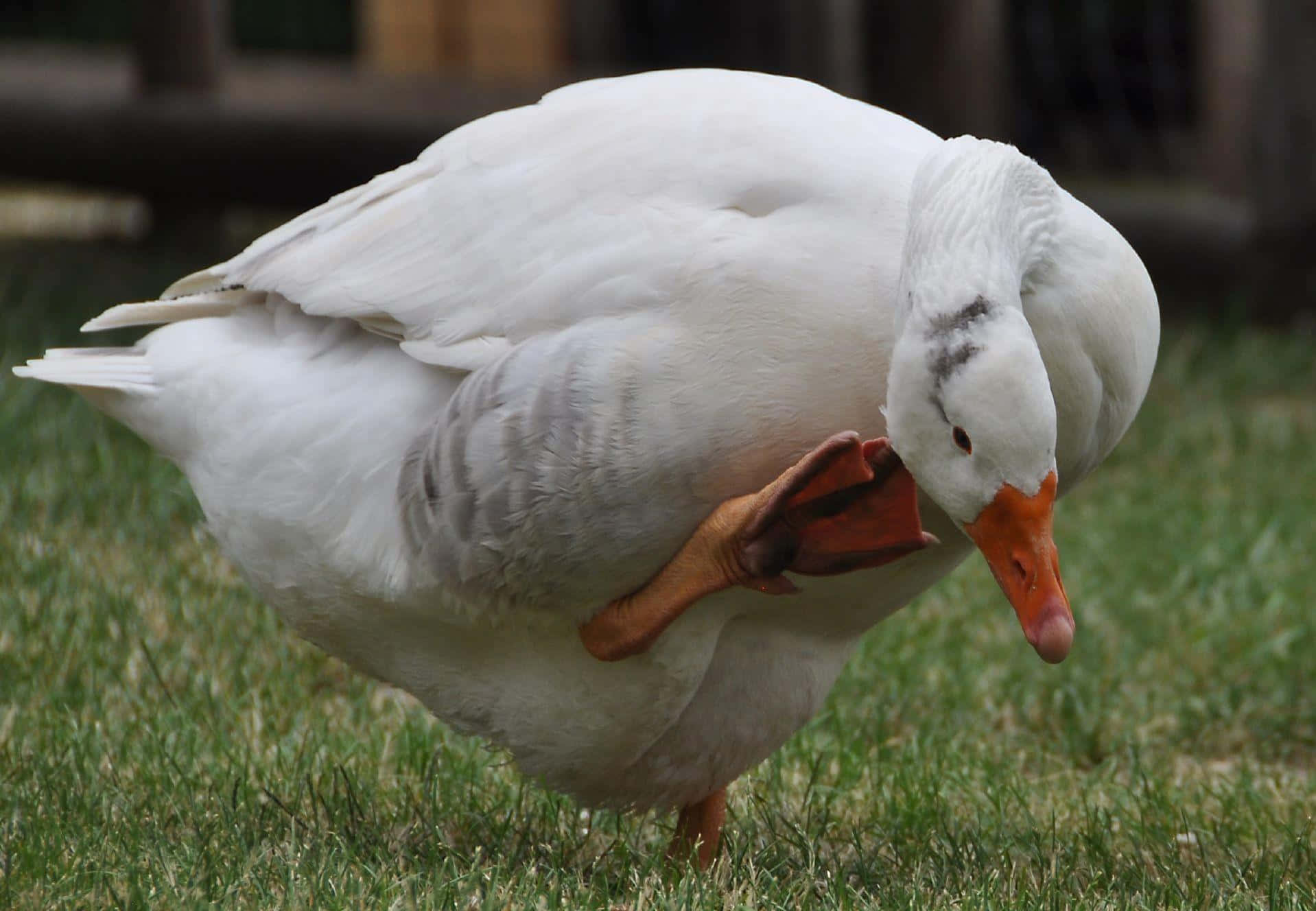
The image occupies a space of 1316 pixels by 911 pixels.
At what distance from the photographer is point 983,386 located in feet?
6.73

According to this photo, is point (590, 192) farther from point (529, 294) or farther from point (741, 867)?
point (741, 867)

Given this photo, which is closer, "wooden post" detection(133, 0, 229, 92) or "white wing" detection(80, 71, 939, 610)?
"white wing" detection(80, 71, 939, 610)

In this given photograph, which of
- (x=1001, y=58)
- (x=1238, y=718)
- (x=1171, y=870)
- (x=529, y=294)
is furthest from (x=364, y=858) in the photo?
(x=1001, y=58)

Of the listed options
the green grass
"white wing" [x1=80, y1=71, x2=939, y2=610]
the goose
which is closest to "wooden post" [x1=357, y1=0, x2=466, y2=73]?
the green grass

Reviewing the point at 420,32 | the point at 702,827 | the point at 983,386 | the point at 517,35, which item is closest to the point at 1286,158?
the point at 517,35

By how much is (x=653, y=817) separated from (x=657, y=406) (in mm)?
1174

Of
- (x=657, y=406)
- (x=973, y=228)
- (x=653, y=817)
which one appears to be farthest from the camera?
(x=653, y=817)

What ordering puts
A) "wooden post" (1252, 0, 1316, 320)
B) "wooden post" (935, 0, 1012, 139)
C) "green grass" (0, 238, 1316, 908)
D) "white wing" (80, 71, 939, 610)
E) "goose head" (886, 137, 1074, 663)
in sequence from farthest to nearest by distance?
"wooden post" (935, 0, 1012, 139)
"wooden post" (1252, 0, 1316, 320)
"green grass" (0, 238, 1316, 908)
"white wing" (80, 71, 939, 610)
"goose head" (886, 137, 1074, 663)

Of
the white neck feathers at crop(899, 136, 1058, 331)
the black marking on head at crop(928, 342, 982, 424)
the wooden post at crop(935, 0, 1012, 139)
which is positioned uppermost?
the white neck feathers at crop(899, 136, 1058, 331)

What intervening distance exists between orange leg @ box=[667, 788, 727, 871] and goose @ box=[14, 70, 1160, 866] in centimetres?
1

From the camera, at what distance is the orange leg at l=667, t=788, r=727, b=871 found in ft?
9.35

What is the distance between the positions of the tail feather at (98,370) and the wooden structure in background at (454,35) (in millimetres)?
6712

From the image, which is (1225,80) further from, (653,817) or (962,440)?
(962,440)

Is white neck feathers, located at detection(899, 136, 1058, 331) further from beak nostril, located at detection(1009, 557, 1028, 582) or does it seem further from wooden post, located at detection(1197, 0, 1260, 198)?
wooden post, located at detection(1197, 0, 1260, 198)
